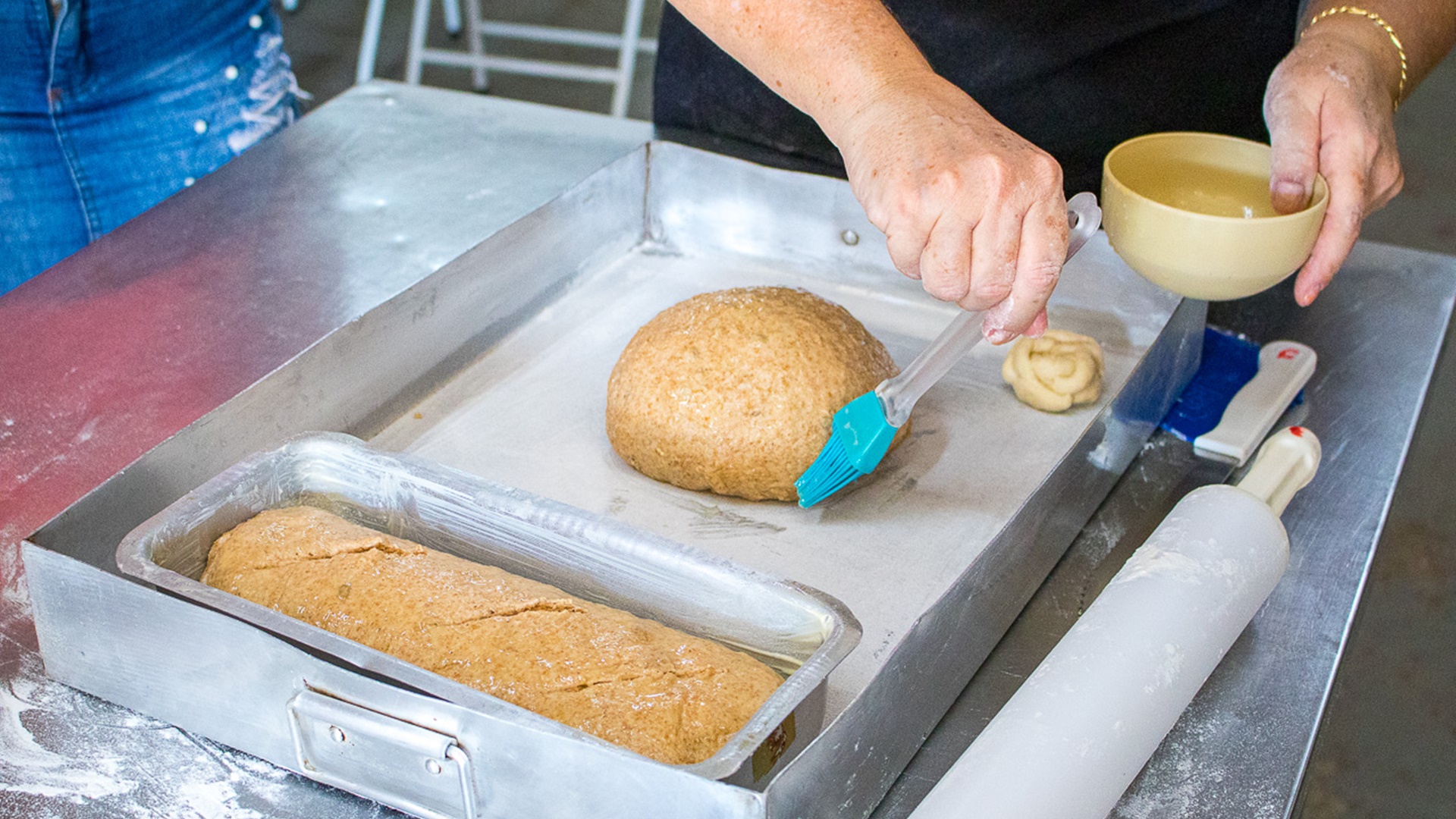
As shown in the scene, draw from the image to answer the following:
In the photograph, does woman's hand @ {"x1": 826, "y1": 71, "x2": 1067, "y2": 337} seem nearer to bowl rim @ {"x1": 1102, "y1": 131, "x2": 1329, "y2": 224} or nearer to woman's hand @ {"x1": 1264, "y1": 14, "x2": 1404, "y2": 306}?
bowl rim @ {"x1": 1102, "y1": 131, "x2": 1329, "y2": 224}

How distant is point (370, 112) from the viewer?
1.95 meters

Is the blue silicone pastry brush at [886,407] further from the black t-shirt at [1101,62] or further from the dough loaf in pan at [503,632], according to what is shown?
the black t-shirt at [1101,62]

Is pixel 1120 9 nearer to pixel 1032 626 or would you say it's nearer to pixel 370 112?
pixel 1032 626

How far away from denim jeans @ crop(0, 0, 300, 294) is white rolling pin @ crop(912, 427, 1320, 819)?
4.78 ft

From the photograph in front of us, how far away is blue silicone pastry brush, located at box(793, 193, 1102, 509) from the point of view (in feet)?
3.80

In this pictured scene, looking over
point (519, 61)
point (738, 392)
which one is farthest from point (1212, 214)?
point (519, 61)

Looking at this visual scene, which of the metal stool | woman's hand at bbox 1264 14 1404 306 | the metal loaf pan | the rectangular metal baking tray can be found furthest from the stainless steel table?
the metal stool

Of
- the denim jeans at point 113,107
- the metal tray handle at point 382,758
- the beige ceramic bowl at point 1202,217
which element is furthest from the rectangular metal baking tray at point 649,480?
the denim jeans at point 113,107

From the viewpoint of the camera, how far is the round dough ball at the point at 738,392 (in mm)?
1293

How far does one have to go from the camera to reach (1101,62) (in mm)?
1657

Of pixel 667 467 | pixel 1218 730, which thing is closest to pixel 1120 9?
pixel 667 467

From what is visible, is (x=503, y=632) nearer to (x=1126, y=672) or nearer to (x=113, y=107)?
(x=1126, y=672)

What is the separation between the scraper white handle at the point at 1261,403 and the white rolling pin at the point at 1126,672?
0.24 m

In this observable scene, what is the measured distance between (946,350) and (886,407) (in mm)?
81
